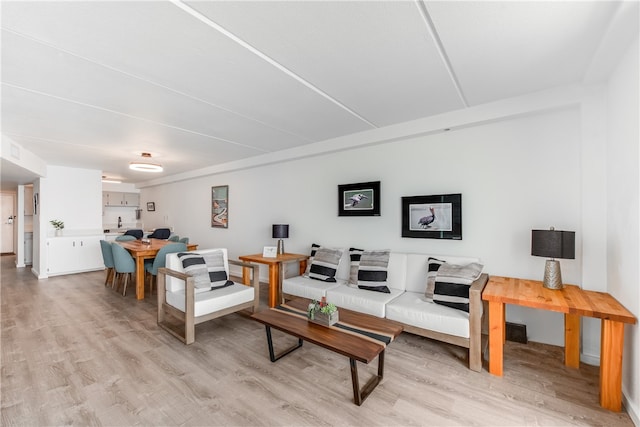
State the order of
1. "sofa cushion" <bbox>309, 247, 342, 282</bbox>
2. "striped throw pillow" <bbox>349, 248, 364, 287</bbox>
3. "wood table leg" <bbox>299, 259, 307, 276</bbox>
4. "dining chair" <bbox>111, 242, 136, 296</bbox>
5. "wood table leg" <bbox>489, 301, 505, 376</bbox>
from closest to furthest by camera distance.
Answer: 1. "wood table leg" <bbox>489, 301, 505, 376</bbox>
2. "striped throw pillow" <bbox>349, 248, 364, 287</bbox>
3. "sofa cushion" <bbox>309, 247, 342, 282</bbox>
4. "wood table leg" <bbox>299, 259, 307, 276</bbox>
5. "dining chair" <bbox>111, 242, 136, 296</bbox>

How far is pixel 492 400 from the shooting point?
6.54ft

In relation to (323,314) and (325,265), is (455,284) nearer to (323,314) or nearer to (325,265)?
(323,314)

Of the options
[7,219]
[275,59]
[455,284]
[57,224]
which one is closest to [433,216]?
[455,284]

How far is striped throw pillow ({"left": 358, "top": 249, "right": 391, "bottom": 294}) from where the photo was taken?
3.24 meters

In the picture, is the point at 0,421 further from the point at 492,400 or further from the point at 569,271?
the point at 569,271

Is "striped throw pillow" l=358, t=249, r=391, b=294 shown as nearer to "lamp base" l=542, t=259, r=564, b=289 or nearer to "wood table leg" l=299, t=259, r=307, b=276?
"wood table leg" l=299, t=259, r=307, b=276

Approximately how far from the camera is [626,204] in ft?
6.45

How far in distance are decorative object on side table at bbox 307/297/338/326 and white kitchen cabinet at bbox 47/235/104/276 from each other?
6.29 metres

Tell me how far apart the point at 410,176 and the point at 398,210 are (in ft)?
1.55

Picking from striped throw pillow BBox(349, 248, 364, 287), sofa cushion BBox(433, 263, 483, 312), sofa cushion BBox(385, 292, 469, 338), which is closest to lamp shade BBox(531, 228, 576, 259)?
sofa cushion BBox(433, 263, 483, 312)

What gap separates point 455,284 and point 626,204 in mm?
1348

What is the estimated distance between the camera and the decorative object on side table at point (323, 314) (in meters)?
2.33

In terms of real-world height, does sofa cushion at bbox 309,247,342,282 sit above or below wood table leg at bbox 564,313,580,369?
above

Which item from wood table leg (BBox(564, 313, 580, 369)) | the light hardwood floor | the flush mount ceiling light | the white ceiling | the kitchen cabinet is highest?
the white ceiling
